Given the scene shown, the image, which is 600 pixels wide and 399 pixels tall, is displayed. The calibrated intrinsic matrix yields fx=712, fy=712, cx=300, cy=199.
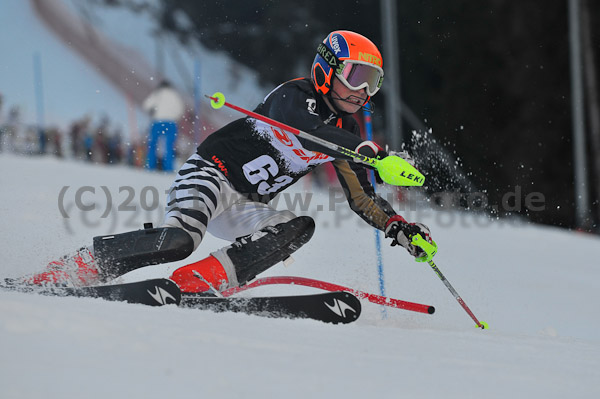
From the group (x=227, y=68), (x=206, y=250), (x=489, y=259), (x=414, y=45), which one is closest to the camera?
(x=206, y=250)

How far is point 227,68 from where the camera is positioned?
2008cm

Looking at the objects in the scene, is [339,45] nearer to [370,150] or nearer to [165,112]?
[370,150]

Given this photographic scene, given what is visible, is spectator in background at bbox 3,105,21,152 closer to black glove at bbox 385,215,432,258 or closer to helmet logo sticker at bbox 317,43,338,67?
helmet logo sticker at bbox 317,43,338,67

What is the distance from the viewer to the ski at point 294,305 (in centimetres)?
363

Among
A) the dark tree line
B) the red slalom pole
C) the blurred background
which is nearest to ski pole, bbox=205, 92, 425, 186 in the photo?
the red slalom pole

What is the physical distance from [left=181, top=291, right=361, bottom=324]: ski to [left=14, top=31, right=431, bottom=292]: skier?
106 millimetres

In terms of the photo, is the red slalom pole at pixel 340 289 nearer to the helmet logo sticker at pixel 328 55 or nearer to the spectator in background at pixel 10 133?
the helmet logo sticker at pixel 328 55

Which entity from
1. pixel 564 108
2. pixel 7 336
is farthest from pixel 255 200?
pixel 564 108

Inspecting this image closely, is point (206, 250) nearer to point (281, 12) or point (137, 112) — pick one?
point (281, 12)

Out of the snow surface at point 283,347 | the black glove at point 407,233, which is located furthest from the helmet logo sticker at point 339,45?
the snow surface at point 283,347

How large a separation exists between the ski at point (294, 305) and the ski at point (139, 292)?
1.05ft

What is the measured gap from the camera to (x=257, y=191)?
4133 mm

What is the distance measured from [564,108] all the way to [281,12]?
662cm

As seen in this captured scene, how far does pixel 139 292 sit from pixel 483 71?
527 inches
